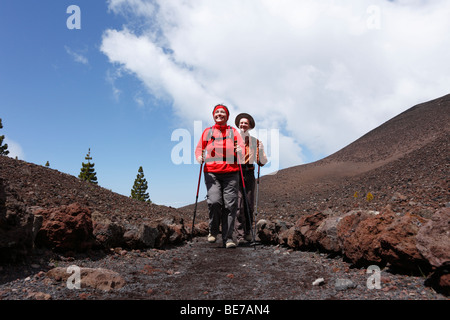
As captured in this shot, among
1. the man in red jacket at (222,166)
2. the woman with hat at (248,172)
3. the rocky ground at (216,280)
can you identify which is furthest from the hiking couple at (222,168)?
the rocky ground at (216,280)

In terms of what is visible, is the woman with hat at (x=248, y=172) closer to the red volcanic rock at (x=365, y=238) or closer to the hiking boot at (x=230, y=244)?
the hiking boot at (x=230, y=244)

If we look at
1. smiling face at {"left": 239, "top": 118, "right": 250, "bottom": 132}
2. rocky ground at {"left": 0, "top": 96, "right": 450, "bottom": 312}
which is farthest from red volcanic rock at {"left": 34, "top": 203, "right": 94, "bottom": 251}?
smiling face at {"left": 239, "top": 118, "right": 250, "bottom": 132}

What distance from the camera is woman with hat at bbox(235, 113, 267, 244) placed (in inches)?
259

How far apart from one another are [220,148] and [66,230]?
9.13 ft

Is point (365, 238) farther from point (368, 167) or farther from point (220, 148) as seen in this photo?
point (368, 167)

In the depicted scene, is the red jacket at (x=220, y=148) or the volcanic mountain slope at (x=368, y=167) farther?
the volcanic mountain slope at (x=368, y=167)

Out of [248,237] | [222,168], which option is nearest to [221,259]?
[222,168]

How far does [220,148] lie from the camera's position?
219 inches

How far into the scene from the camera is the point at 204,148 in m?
5.81

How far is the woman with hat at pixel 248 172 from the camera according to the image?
21.6ft

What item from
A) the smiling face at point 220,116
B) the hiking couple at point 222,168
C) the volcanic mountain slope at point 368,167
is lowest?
the hiking couple at point 222,168

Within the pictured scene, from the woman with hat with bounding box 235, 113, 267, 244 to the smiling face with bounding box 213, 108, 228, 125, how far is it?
1.07m

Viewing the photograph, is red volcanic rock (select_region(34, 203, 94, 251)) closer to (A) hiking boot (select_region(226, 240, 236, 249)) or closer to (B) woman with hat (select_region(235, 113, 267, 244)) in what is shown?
(A) hiking boot (select_region(226, 240, 236, 249))
